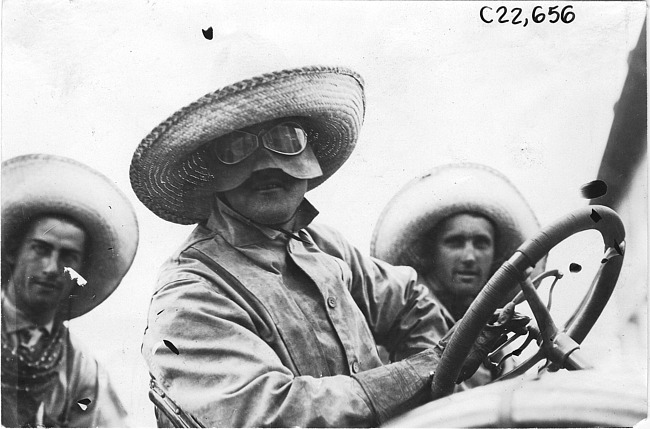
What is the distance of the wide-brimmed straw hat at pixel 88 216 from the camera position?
16.4 ft

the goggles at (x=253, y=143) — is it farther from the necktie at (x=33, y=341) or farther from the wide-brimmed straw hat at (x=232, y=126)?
the necktie at (x=33, y=341)

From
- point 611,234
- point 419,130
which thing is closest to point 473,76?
point 419,130

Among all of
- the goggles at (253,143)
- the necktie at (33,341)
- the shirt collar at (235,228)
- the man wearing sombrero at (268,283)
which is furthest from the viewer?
the necktie at (33,341)

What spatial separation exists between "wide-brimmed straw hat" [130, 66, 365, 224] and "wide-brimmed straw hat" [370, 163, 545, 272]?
1.13 feet

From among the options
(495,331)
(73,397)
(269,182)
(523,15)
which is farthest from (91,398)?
(523,15)

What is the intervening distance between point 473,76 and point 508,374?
4.36 ft

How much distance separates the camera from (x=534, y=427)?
190 inches

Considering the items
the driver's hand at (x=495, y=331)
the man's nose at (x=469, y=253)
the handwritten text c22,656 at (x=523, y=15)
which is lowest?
the driver's hand at (x=495, y=331)

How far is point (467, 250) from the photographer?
5055 millimetres

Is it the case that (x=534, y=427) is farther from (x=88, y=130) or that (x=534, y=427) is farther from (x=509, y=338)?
(x=88, y=130)

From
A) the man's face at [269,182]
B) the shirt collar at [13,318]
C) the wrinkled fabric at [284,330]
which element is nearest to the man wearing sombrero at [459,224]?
the wrinkled fabric at [284,330]

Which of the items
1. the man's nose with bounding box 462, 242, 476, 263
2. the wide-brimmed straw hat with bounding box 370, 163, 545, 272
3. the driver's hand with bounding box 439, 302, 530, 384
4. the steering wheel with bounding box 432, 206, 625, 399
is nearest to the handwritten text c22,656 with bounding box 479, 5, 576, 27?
the wide-brimmed straw hat with bounding box 370, 163, 545, 272

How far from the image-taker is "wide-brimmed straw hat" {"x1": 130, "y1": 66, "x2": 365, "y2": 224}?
469 cm

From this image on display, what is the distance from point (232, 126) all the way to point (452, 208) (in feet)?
3.48
